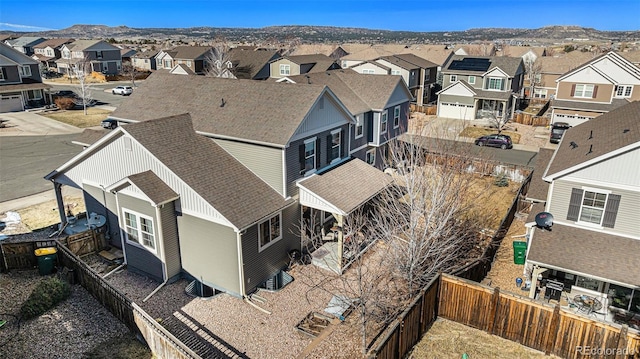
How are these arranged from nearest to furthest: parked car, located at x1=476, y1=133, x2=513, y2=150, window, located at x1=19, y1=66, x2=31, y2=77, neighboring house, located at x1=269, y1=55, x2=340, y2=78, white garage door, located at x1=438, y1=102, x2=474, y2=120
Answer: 1. parked car, located at x1=476, y1=133, x2=513, y2=150
2. white garage door, located at x1=438, y1=102, x2=474, y2=120
3. window, located at x1=19, y1=66, x2=31, y2=77
4. neighboring house, located at x1=269, y1=55, x2=340, y2=78

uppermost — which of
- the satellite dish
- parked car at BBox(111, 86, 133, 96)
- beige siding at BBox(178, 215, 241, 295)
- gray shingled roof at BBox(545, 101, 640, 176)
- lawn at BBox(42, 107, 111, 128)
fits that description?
gray shingled roof at BBox(545, 101, 640, 176)

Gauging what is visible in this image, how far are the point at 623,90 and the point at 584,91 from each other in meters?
3.48

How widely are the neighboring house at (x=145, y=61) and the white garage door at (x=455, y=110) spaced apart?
232ft

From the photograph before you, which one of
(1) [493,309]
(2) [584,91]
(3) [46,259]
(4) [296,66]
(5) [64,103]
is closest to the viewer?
(1) [493,309]

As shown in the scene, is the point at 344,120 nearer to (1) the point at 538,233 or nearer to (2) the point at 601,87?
(1) the point at 538,233

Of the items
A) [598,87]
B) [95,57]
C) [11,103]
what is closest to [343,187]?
[598,87]

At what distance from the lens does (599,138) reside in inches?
769

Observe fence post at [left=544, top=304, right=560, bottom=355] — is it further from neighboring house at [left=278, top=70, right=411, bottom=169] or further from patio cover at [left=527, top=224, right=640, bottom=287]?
neighboring house at [left=278, top=70, right=411, bottom=169]

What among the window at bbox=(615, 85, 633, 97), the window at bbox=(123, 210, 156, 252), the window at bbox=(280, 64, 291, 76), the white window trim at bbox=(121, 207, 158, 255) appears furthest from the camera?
the window at bbox=(280, 64, 291, 76)

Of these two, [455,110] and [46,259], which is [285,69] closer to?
[455,110]

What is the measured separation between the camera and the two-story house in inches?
677

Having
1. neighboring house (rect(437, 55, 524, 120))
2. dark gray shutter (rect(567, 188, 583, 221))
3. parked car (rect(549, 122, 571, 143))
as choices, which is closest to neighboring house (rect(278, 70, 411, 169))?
dark gray shutter (rect(567, 188, 583, 221))

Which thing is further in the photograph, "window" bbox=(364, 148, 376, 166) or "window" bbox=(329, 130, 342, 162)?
"window" bbox=(364, 148, 376, 166)

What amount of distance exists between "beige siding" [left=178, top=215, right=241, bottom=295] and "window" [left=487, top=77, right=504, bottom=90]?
47.1 m
